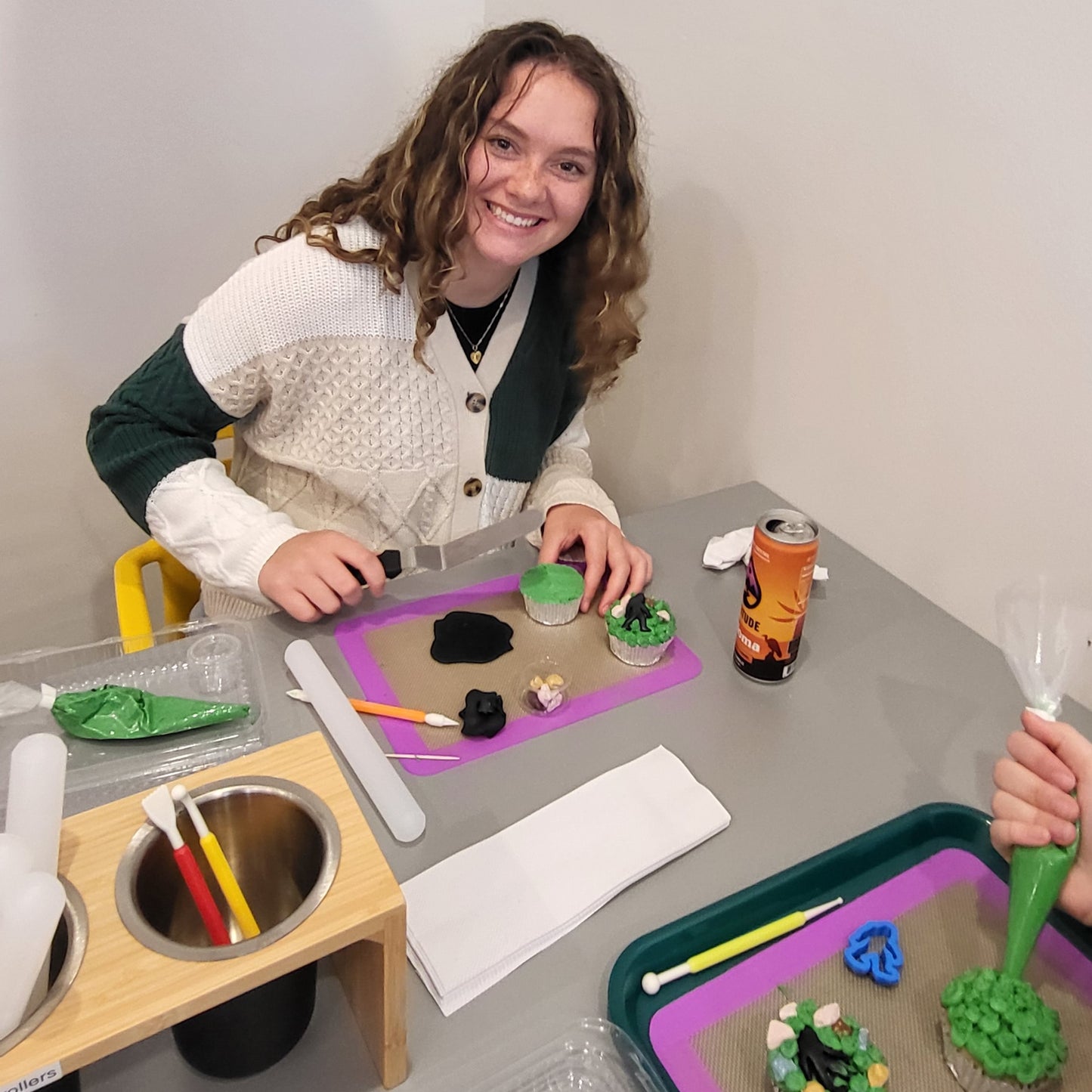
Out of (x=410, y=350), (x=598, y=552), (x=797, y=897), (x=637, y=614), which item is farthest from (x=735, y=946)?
(x=410, y=350)

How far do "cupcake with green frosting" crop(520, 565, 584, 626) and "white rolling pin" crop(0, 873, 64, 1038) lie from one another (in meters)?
0.49

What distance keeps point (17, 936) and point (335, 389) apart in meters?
0.64

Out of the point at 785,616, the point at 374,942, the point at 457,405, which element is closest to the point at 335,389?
the point at 457,405

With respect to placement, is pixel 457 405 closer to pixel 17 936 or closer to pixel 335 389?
pixel 335 389

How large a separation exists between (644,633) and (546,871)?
24 cm

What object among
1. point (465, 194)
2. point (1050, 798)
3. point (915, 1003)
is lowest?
point (915, 1003)

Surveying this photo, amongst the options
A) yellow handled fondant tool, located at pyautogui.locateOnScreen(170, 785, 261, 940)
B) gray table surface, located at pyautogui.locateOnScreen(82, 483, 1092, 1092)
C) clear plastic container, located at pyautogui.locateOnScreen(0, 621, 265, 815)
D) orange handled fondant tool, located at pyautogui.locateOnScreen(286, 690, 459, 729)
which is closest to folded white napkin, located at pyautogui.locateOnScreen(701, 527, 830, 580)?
gray table surface, located at pyautogui.locateOnScreen(82, 483, 1092, 1092)

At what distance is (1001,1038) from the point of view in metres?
0.50

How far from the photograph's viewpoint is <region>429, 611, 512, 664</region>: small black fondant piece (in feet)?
2.48

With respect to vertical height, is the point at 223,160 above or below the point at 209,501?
above

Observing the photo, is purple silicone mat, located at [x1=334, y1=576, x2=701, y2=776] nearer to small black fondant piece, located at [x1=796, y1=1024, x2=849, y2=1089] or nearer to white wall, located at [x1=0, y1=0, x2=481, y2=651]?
small black fondant piece, located at [x1=796, y1=1024, x2=849, y2=1089]

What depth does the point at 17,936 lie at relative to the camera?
1.09 ft

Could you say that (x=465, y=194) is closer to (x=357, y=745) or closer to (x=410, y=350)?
(x=410, y=350)

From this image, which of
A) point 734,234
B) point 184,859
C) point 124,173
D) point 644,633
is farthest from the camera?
point 124,173
